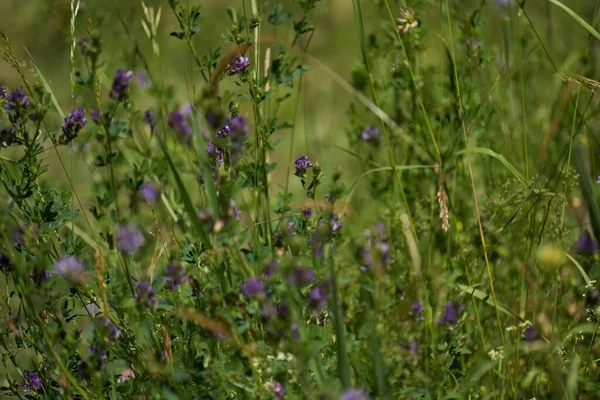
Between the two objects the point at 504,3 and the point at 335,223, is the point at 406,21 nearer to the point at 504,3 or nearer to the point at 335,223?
the point at 335,223

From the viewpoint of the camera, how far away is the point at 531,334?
6.21 ft

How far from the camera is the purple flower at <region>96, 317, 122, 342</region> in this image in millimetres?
1484

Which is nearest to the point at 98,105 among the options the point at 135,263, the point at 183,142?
the point at 183,142

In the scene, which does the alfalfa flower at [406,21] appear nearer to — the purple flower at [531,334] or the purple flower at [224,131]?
the purple flower at [224,131]

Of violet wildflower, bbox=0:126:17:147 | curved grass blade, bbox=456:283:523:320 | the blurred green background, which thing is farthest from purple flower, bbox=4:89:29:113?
the blurred green background

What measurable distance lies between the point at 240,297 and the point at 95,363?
0.26 m

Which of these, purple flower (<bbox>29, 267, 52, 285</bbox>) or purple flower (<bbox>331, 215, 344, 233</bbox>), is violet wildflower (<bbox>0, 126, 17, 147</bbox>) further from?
purple flower (<bbox>331, 215, 344, 233</bbox>)

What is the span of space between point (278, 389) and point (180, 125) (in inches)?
20.7

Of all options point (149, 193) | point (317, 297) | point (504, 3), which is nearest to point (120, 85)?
point (149, 193)

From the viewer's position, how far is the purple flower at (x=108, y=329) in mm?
1484

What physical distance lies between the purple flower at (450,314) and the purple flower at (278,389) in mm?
489

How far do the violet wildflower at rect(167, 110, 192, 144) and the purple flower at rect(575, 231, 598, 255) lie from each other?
929mm

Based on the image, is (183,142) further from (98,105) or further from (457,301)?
(457,301)

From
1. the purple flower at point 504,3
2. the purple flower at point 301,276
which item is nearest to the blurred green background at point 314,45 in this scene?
the purple flower at point 504,3
